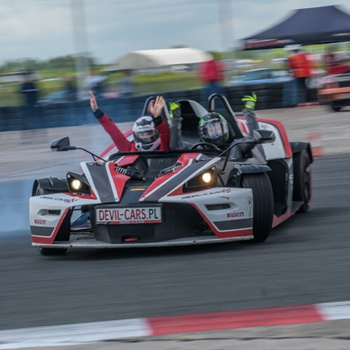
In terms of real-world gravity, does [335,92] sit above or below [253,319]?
below

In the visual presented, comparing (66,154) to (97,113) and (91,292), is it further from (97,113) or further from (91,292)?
(91,292)

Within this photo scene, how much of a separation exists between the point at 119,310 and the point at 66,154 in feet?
37.3

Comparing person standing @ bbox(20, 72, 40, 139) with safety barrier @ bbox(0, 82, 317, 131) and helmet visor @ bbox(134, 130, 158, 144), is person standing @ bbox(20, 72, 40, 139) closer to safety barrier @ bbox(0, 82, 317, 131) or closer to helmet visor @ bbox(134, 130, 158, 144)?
safety barrier @ bbox(0, 82, 317, 131)

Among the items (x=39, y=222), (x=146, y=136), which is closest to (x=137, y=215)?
(x=39, y=222)

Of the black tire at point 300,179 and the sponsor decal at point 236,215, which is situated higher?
the sponsor decal at point 236,215

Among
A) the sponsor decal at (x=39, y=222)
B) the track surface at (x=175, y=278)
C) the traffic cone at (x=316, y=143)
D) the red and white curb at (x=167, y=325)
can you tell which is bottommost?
the traffic cone at (x=316, y=143)

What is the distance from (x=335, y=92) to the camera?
2105 centimetres

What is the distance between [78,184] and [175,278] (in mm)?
1592

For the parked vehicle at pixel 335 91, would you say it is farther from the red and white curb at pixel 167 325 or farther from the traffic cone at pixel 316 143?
the red and white curb at pixel 167 325

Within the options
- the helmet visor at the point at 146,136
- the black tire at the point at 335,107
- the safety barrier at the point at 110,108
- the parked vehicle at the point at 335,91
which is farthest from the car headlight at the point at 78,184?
the black tire at the point at 335,107

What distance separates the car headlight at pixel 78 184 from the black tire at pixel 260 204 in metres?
1.20

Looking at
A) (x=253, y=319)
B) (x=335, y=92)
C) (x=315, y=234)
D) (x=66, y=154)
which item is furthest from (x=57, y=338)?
(x=335, y=92)

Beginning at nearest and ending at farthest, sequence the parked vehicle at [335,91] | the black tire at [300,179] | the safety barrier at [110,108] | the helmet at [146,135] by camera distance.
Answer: the helmet at [146,135] < the black tire at [300,179] < the safety barrier at [110,108] < the parked vehicle at [335,91]

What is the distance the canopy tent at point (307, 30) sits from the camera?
888 inches
